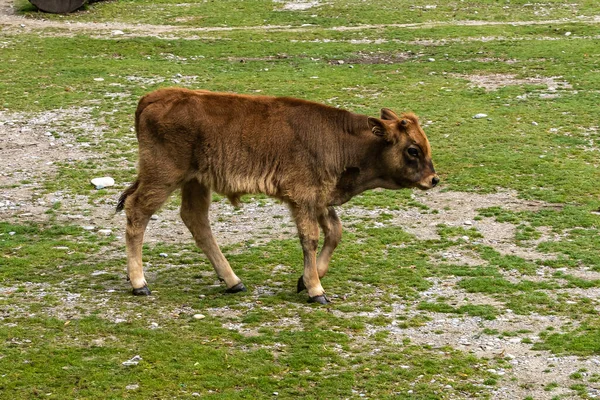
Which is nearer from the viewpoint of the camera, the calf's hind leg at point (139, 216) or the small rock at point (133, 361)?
the small rock at point (133, 361)

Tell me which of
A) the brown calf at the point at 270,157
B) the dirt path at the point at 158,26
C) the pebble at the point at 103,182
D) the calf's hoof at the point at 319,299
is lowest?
the pebble at the point at 103,182

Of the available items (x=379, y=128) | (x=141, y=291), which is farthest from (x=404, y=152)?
(x=141, y=291)

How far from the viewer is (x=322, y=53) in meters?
21.7

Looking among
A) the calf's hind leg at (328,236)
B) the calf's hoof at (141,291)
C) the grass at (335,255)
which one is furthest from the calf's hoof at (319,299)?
the calf's hoof at (141,291)

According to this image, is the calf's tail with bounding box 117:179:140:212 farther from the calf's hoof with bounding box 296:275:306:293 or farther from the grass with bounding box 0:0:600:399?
the calf's hoof with bounding box 296:275:306:293

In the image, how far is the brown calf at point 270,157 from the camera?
379 inches

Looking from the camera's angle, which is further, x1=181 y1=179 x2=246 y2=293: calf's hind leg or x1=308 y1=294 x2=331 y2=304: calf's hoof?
x1=181 y1=179 x2=246 y2=293: calf's hind leg

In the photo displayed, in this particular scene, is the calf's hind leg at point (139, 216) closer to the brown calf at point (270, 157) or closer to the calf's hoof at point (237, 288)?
the brown calf at point (270, 157)

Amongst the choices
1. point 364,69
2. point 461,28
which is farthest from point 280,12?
point 364,69

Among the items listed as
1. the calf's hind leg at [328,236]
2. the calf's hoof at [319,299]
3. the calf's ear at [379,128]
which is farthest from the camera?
the calf's hind leg at [328,236]

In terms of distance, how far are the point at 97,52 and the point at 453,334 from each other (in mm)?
14953

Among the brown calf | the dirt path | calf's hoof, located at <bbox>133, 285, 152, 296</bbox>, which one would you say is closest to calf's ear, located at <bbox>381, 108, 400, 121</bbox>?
the brown calf

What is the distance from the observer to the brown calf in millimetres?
9633

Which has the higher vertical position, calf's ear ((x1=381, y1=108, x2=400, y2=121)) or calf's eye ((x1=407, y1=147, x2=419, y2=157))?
calf's ear ((x1=381, y1=108, x2=400, y2=121))
